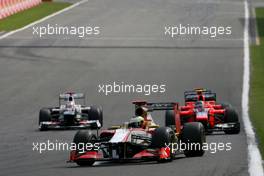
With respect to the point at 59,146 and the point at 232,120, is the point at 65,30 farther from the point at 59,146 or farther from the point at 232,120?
the point at 59,146

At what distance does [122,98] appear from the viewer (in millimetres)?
32344

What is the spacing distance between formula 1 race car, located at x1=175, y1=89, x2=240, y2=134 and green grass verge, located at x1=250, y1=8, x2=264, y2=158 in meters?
0.62

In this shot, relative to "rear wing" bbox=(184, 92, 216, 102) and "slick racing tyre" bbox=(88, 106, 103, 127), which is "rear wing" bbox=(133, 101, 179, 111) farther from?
"slick racing tyre" bbox=(88, 106, 103, 127)

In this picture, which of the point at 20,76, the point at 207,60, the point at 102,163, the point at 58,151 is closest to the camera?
the point at 102,163

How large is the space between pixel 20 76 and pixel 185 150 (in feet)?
67.0

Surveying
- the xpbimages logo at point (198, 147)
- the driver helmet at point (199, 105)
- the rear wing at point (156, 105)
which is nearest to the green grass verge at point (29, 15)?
the driver helmet at point (199, 105)

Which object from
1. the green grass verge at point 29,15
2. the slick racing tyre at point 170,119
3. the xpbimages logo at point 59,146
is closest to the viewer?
the xpbimages logo at point 59,146

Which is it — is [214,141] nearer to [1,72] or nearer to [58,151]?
[58,151]

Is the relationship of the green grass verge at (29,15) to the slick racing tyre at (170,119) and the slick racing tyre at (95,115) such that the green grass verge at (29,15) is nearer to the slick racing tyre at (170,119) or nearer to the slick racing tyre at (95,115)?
the slick racing tyre at (95,115)

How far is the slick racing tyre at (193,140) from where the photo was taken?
60.6 ft

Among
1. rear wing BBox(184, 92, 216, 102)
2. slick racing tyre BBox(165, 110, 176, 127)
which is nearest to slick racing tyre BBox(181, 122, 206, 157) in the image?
slick racing tyre BBox(165, 110, 176, 127)

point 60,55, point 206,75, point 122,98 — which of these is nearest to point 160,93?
point 122,98

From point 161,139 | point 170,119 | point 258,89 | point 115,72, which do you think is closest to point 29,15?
point 115,72

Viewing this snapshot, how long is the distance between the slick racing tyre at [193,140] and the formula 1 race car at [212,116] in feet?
14.9
